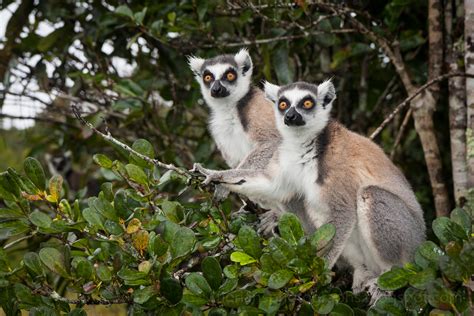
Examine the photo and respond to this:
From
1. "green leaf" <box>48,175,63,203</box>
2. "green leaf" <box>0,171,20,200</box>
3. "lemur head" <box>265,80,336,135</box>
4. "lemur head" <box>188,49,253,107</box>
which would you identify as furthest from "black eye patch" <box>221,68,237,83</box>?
"green leaf" <box>0,171,20,200</box>

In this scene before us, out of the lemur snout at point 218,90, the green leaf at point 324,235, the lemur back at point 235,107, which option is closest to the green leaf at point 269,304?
the green leaf at point 324,235

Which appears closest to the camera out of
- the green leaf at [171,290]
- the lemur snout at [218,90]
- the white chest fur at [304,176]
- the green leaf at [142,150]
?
the green leaf at [171,290]

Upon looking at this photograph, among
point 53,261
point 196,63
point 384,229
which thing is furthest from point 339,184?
point 196,63

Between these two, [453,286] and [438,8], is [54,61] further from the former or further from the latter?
[453,286]

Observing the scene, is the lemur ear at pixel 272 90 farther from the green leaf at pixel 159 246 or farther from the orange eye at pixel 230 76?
the green leaf at pixel 159 246

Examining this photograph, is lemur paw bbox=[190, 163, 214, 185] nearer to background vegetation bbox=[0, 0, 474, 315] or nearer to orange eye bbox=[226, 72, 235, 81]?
background vegetation bbox=[0, 0, 474, 315]

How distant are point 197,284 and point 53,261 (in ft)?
2.38

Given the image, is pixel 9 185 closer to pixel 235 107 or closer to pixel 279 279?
pixel 279 279

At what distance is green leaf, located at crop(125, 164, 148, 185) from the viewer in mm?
3736

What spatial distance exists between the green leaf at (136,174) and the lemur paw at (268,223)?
1236mm

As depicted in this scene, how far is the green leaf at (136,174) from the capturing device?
12.3 feet

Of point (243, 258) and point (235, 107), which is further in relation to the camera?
point (235, 107)

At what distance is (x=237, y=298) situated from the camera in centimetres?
322

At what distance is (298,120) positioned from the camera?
4.67 meters
